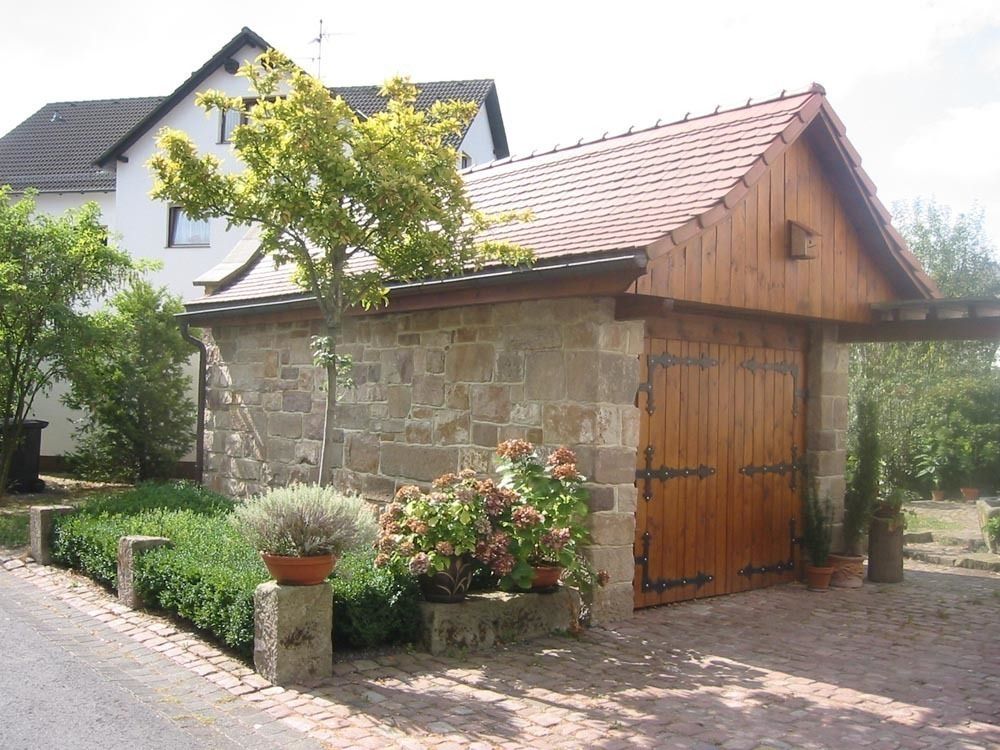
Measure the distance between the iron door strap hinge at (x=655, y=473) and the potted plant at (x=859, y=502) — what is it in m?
1.81

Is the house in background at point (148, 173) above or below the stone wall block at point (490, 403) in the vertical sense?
above

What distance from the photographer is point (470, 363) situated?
8.28m

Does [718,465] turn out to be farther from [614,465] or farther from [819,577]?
[614,465]

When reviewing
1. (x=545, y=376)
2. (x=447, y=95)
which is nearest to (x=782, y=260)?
(x=545, y=376)

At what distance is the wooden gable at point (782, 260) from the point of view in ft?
24.1

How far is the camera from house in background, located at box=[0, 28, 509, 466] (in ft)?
70.9

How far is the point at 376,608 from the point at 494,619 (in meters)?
0.82

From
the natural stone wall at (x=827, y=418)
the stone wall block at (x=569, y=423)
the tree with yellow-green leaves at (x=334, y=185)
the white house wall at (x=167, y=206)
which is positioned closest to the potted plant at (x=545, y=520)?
the stone wall block at (x=569, y=423)

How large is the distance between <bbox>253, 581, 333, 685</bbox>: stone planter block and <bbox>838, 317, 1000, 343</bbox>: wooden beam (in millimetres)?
5816

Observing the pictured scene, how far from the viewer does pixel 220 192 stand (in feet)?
24.2

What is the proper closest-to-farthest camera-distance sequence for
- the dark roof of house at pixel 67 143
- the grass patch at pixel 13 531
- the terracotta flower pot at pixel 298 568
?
the terracotta flower pot at pixel 298 568, the grass patch at pixel 13 531, the dark roof of house at pixel 67 143

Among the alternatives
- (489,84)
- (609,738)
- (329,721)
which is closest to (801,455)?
(609,738)

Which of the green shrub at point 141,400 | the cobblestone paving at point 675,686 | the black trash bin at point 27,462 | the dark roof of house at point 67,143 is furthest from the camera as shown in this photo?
the dark roof of house at point 67,143

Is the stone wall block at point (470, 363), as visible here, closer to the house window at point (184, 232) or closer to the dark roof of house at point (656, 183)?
the dark roof of house at point (656, 183)
